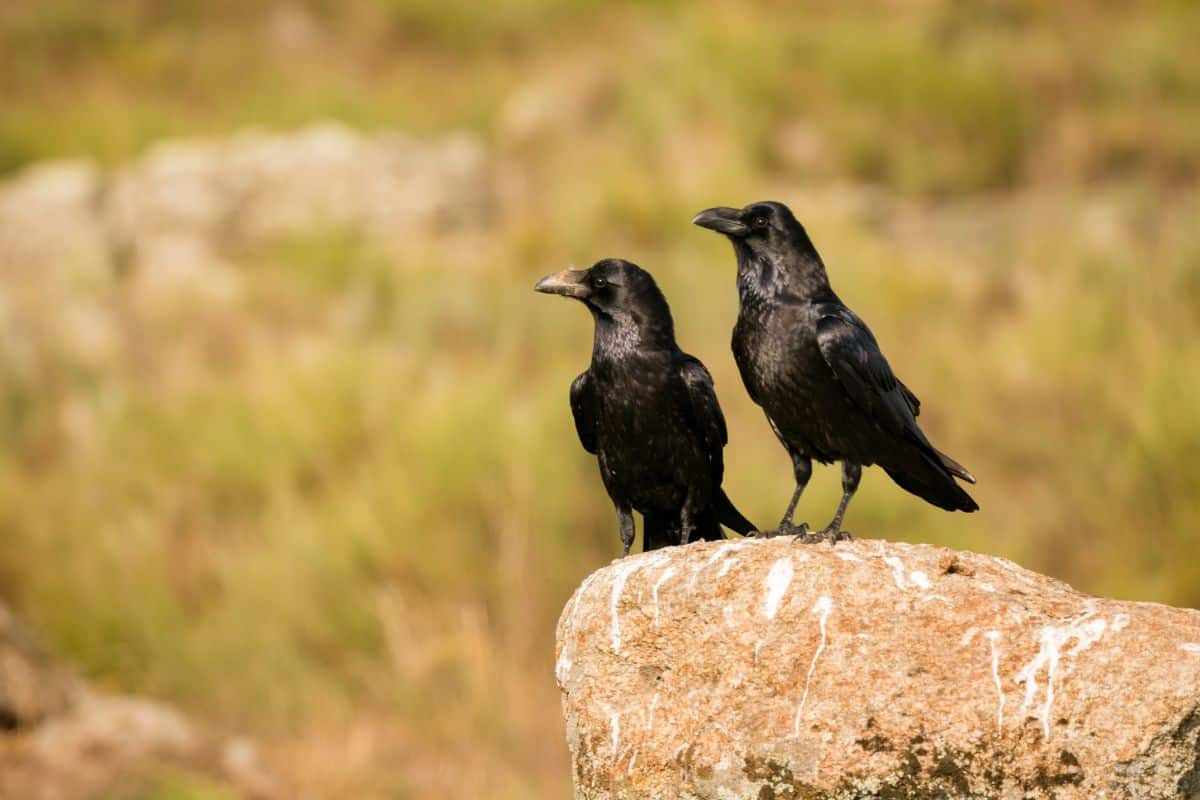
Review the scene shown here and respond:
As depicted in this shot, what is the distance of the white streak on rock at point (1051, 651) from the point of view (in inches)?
147

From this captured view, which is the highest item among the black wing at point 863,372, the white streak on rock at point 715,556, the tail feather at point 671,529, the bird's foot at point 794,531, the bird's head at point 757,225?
the bird's head at point 757,225

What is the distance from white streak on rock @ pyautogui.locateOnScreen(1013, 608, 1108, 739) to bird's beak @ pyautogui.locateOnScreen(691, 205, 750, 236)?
139 centimetres

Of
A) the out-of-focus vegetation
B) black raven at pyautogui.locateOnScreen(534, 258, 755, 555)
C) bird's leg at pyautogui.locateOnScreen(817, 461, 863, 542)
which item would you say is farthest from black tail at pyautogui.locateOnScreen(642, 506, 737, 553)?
the out-of-focus vegetation

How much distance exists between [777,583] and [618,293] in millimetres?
1066

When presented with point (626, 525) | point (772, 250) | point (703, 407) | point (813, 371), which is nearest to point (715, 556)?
point (813, 371)

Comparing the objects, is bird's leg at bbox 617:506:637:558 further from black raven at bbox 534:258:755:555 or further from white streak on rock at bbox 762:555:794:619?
white streak on rock at bbox 762:555:794:619

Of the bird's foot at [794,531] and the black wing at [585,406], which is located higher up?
the black wing at [585,406]

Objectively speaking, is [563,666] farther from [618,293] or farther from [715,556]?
[618,293]

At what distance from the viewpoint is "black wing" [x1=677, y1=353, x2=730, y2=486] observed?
15.8 ft

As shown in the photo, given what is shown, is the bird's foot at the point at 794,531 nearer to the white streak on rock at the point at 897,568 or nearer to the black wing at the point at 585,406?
the white streak on rock at the point at 897,568

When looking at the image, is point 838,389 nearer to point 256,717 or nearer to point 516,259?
point 256,717

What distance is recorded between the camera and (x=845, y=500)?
4.38 m

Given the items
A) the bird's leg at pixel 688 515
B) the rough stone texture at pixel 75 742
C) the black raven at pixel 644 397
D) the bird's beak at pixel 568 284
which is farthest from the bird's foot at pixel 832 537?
the rough stone texture at pixel 75 742

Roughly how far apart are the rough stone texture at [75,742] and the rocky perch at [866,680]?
15.9 feet
